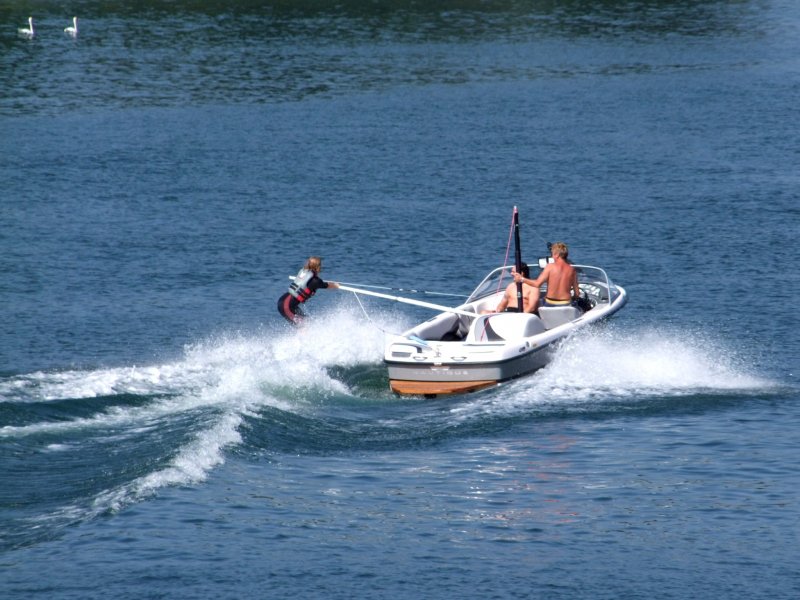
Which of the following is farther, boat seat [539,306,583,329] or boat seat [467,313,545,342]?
boat seat [539,306,583,329]

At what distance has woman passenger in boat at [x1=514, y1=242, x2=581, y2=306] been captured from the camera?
2720cm

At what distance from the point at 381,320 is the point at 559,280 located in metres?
5.95

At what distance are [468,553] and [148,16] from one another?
71.1 metres

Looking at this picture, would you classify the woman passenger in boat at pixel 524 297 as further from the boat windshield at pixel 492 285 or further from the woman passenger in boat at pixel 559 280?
the boat windshield at pixel 492 285

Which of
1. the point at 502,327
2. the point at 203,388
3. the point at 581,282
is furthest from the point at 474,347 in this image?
the point at 581,282

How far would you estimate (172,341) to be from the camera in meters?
30.9

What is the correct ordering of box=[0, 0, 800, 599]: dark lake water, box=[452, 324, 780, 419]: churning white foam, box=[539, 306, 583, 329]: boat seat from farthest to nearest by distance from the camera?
box=[539, 306, 583, 329]: boat seat → box=[452, 324, 780, 419]: churning white foam → box=[0, 0, 800, 599]: dark lake water

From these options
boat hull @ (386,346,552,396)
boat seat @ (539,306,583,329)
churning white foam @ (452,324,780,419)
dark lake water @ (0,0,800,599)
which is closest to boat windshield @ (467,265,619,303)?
churning white foam @ (452,324,780,419)

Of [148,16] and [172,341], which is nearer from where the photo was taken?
[172,341]

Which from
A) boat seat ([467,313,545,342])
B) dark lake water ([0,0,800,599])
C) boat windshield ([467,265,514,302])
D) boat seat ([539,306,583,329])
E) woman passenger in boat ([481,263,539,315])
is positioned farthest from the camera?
boat windshield ([467,265,514,302])

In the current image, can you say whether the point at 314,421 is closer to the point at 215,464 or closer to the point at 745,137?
the point at 215,464

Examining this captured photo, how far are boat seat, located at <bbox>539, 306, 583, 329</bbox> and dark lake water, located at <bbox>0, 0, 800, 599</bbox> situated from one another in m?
0.71

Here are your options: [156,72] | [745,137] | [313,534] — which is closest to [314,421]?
[313,534]

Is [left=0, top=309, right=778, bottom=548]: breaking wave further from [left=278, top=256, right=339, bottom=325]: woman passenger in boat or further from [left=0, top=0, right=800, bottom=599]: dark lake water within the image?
[left=278, top=256, right=339, bottom=325]: woman passenger in boat
